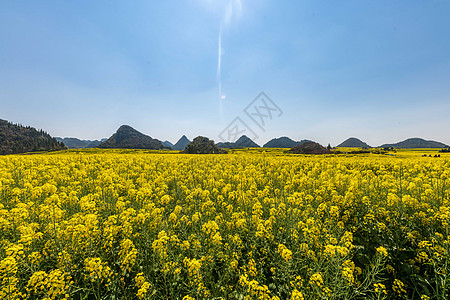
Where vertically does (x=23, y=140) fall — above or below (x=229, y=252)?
above

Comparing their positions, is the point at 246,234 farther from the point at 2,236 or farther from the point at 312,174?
the point at 312,174

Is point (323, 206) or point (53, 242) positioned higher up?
point (323, 206)

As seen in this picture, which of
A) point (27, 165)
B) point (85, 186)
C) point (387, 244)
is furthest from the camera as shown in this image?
point (27, 165)

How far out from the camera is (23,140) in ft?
422

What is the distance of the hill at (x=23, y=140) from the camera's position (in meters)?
97.8

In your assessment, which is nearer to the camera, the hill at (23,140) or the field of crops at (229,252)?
the field of crops at (229,252)

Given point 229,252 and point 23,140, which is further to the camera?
point 23,140

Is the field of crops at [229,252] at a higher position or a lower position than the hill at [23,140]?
lower

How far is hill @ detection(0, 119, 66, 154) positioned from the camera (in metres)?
97.8

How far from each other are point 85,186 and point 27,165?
9140mm

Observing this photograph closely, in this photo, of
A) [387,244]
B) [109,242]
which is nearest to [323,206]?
[387,244]

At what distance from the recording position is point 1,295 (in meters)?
2.34

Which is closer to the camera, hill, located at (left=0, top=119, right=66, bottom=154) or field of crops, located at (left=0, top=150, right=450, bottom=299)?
field of crops, located at (left=0, top=150, right=450, bottom=299)

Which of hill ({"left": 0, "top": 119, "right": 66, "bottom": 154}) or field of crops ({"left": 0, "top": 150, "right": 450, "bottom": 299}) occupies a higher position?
hill ({"left": 0, "top": 119, "right": 66, "bottom": 154})
